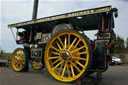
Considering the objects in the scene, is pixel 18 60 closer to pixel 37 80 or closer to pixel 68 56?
pixel 37 80

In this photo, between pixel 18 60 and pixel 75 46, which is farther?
pixel 18 60

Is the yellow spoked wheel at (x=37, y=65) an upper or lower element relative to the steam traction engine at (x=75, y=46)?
lower

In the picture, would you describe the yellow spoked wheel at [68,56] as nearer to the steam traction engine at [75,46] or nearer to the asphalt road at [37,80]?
the steam traction engine at [75,46]

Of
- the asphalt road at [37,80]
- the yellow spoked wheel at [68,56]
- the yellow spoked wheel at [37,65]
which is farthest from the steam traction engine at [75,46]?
the yellow spoked wheel at [37,65]

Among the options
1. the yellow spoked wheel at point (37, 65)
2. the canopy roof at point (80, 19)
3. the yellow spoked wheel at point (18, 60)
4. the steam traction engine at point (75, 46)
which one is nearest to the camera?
the steam traction engine at point (75, 46)

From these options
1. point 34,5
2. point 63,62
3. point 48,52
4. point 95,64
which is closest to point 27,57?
point 48,52

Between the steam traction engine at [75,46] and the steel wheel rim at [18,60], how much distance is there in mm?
126

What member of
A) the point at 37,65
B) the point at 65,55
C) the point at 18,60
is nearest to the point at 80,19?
the point at 65,55

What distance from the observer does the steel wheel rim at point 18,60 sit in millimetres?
7656

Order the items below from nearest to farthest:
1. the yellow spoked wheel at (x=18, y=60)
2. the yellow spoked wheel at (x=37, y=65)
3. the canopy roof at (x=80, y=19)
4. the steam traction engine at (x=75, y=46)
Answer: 1. the steam traction engine at (x=75, y=46)
2. the canopy roof at (x=80, y=19)
3. the yellow spoked wheel at (x=18, y=60)
4. the yellow spoked wheel at (x=37, y=65)

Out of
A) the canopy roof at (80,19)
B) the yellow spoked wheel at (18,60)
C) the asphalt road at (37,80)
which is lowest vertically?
the asphalt road at (37,80)

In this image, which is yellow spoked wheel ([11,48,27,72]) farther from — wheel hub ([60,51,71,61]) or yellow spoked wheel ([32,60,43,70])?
wheel hub ([60,51,71,61])

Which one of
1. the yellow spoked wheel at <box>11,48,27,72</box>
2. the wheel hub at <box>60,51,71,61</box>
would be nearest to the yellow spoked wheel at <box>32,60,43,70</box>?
the yellow spoked wheel at <box>11,48,27,72</box>

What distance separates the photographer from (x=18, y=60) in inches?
305
